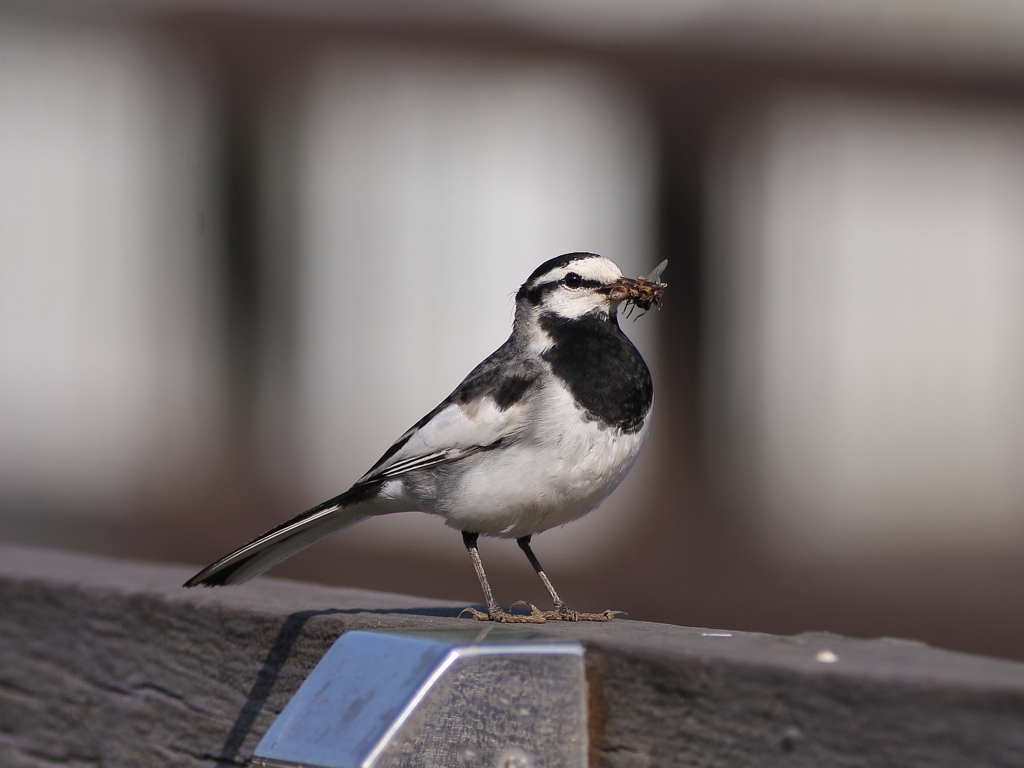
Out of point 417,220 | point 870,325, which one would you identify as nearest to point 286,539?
point 417,220

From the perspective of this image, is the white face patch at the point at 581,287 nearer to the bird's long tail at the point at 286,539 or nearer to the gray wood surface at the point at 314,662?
the bird's long tail at the point at 286,539

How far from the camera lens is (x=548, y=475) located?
3420 mm

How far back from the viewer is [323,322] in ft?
31.0

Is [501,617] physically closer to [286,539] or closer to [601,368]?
[286,539]

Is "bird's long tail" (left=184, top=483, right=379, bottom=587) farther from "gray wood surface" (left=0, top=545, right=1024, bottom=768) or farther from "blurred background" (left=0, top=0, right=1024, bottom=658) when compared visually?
"blurred background" (left=0, top=0, right=1024, bottom=658)

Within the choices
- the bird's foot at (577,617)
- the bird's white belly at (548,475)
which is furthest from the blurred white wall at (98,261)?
the bird's foot at (577,617)

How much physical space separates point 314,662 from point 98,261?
294 inches

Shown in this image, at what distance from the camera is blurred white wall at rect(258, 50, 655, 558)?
930 cm

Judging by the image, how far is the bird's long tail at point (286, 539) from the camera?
325 cm

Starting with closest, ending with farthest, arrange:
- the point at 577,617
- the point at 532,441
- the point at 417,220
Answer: the point at 577,617, the point at 532,441, the point at 417,220

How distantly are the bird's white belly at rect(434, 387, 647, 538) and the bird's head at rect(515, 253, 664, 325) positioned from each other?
15.6 inches

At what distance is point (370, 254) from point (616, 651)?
7.66 meters

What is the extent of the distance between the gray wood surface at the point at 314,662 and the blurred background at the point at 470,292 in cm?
502

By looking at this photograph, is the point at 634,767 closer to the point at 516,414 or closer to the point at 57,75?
the point at 516,414
